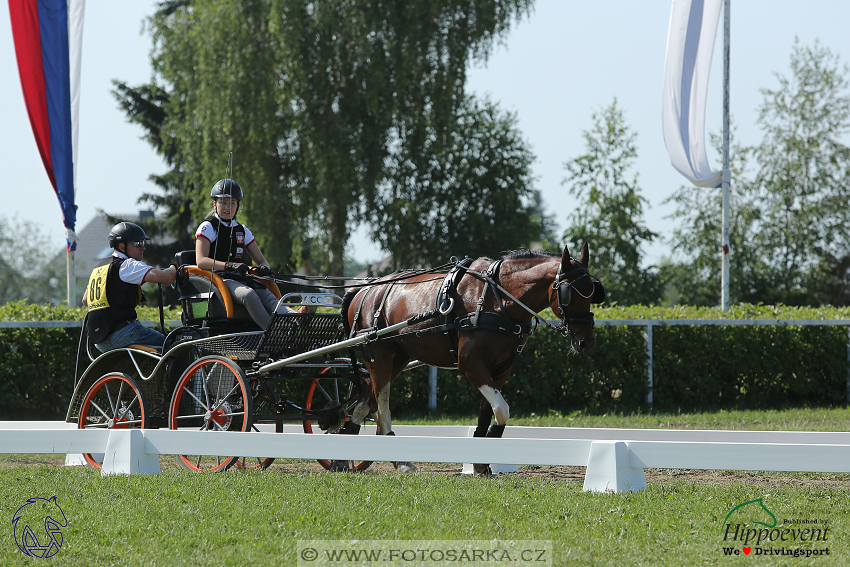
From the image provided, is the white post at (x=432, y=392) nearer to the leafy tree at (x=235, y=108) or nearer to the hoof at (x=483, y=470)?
the hoof at (x=483, y=470)

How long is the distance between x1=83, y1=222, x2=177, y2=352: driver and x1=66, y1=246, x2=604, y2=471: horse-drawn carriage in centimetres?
18

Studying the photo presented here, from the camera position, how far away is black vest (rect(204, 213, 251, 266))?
674 cm

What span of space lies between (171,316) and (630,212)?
58.4 ft

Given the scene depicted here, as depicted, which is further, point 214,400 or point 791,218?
point 791,218

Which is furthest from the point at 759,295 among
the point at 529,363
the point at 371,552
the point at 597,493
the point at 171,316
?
the point at 371,552

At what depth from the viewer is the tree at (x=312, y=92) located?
19094mm

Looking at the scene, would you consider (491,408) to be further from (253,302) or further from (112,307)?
(112,307)

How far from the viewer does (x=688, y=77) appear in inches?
518

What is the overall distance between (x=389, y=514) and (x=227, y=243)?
3360mm

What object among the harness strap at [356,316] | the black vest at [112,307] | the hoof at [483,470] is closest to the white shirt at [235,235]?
the black vest at [112,307]

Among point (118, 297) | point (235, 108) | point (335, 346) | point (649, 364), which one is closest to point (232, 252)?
point (118, 297)

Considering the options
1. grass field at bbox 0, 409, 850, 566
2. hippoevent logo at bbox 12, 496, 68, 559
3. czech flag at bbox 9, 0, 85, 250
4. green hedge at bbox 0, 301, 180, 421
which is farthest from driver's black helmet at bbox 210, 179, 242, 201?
czech flag at bbox 9, 0, 85, 250

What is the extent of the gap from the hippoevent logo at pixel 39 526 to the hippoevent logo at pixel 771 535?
3.29 meters

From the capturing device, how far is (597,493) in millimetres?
4742
